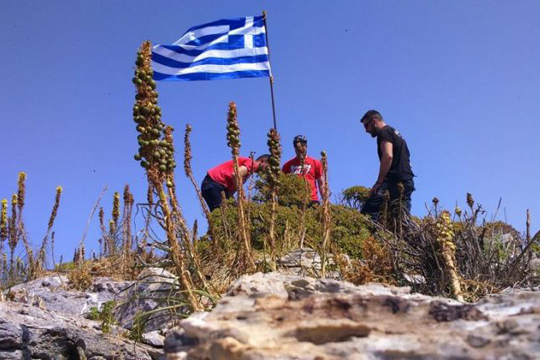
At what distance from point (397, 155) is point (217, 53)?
13.4 feet

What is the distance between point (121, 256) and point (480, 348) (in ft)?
24.1

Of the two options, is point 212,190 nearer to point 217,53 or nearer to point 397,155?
point 397,155

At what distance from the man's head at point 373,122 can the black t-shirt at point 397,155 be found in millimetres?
162

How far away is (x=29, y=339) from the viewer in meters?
3.42

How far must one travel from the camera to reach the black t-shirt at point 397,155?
7.69 metres

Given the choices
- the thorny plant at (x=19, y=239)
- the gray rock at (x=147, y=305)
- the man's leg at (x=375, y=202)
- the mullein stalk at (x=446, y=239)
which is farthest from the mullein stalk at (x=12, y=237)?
the mullein stalk at (x=446, y=239)

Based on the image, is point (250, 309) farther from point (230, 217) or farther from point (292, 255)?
point (230, 217)

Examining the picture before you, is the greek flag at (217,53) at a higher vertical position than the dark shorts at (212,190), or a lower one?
higher

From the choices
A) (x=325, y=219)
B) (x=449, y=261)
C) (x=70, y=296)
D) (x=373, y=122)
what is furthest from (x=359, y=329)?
(x=373, y=122)

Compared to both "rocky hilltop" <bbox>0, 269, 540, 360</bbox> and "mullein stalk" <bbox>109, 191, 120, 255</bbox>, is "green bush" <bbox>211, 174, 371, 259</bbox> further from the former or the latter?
"rocky hilltop" <bbox>0, 269, 540, 360</bbox>

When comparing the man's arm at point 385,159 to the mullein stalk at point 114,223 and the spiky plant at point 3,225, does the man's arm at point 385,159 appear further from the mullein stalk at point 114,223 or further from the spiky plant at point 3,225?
the spiky plant at point 3,225

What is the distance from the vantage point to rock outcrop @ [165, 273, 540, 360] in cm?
120

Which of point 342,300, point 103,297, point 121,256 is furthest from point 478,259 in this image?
point 121,256

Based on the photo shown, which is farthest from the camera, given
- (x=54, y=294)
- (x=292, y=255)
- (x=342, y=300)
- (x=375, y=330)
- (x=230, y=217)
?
(x=230, y=217)
